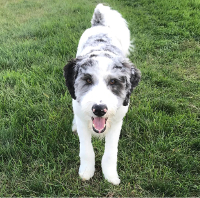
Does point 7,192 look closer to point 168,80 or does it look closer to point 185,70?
point 168,80

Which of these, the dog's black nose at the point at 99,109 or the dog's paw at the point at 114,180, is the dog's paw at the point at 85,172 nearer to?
the dog's paw at the point at 114,180

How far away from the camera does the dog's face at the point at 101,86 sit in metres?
2.13

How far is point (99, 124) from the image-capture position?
91.3 inches

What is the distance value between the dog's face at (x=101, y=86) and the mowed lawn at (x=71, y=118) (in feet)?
2.58

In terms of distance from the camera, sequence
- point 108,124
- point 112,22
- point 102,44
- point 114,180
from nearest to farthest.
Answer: point 108,124 < point 114,180 < point 102,44 < point 112,22

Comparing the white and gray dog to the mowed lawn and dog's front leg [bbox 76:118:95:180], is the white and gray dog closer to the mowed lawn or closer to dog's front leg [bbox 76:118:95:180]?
dog's front leg [bbox 76:118:95:180]

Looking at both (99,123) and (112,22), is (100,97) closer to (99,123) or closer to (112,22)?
(99,123)

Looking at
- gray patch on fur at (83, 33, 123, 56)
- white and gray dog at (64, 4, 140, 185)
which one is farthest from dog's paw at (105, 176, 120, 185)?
gray patch on fur at (83, 33, 123, 56)

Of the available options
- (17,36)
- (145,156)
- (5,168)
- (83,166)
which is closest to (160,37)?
(17,36)

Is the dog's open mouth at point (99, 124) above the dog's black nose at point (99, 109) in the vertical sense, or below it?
below

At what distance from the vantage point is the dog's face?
2.13 m

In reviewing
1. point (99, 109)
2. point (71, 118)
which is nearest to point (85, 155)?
point (99, 109)

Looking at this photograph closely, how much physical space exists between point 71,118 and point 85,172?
3.55 ft

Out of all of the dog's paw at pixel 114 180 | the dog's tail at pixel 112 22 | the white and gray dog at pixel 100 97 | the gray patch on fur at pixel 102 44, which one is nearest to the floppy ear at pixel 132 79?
the white and gray dog at pixel 100 97
